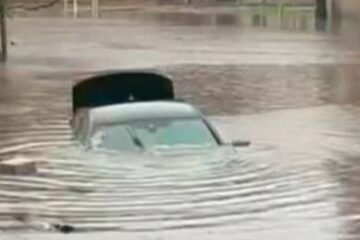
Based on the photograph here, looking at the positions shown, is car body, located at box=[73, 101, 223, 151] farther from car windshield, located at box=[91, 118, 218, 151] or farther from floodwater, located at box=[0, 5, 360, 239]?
floodwater, located at box=[0, 5, 360, 239]

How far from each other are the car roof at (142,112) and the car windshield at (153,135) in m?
0.08

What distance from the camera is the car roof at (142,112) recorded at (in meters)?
16.3

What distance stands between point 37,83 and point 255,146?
11.7 metres

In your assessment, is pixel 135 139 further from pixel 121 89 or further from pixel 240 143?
pixel 121 89

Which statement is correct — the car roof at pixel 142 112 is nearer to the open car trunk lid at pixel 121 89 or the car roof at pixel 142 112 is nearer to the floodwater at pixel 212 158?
the floodwater at pixel 212 158

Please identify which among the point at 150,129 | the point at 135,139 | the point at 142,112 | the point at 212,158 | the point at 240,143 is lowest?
the point at 240,143

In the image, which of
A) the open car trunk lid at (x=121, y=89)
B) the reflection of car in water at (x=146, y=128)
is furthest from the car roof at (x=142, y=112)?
the open car trunk lid at (x=121, y=89)

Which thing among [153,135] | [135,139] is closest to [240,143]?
[153,135]

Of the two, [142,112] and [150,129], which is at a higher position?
[142,112]

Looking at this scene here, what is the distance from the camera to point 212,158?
1538cm

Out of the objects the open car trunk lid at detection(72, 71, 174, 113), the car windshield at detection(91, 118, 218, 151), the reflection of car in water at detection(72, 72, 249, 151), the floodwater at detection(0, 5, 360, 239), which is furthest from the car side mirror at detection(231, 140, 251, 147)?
the open car trunk lid at detection(72, 71, 174, 113)

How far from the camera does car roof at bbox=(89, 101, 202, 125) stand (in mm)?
16266

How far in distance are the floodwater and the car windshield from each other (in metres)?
0.35

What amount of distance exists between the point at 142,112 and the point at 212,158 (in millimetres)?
1442
